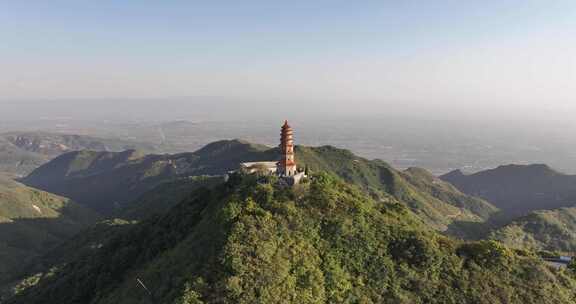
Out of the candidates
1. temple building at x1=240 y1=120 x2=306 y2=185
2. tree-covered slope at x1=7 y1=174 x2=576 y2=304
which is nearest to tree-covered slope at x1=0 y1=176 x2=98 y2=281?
tree-covered slope at x1=7 y1=174 x2=576 y2=304

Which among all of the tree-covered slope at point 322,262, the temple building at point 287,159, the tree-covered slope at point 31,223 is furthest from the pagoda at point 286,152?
the tree-covered slope at point 31,223

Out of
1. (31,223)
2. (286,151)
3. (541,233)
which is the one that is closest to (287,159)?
(286,151)

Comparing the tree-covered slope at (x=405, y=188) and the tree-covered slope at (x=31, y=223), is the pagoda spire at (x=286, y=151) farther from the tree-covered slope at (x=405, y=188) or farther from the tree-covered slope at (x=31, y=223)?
the tree-covered slope at (x=31, y=223)

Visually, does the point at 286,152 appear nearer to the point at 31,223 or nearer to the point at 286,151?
the point at 286,151

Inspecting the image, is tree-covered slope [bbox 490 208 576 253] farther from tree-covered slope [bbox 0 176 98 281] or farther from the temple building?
tree-covered slope [bbox 0 176 98 281]

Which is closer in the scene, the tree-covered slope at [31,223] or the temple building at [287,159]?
the temple building at [287,159]

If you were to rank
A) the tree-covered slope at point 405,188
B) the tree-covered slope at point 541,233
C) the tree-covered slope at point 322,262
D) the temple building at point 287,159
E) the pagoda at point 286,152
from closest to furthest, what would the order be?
the tree-covered slope at point 322,262, the temple building at point 287,159, the pagoda at point 286,152, the tree-covered slope at point 541,233, the tree-covered slope at point 405,188

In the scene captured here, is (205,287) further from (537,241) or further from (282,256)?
(537,241)
